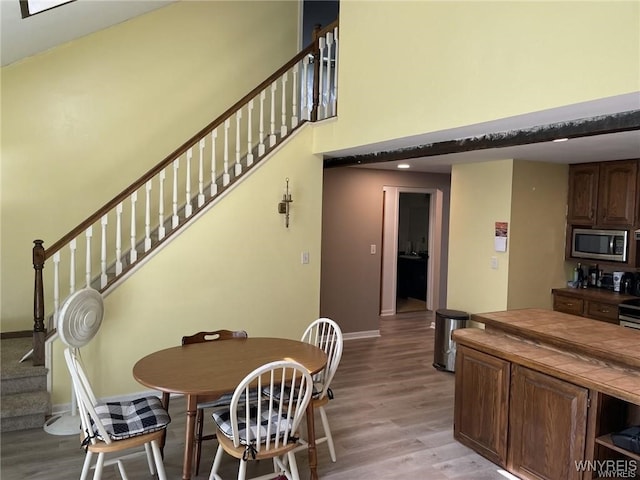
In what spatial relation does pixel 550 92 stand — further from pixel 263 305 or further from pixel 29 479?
pixel 29 479

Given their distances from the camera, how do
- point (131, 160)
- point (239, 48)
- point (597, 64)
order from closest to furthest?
point (597, 64), point (131, 160), point (239, 48)

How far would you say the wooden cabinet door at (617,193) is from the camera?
4684 mm

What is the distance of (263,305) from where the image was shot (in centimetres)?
485

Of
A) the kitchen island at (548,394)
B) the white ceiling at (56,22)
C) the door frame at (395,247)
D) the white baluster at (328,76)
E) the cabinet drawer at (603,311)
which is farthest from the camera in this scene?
the door frame at (395,247)

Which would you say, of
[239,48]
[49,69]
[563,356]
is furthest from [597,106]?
[49,69]

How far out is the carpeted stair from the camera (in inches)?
143

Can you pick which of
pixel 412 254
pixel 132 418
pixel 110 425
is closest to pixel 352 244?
pixel 412 254

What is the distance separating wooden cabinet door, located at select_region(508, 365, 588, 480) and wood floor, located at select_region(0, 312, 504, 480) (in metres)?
0.30

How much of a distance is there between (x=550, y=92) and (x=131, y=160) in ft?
14.2

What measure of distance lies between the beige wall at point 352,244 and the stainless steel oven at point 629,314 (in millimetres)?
2933

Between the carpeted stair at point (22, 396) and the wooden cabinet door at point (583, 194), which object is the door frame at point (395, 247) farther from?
the carpeted stair at point (22, 396)

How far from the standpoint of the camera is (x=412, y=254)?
364 inches

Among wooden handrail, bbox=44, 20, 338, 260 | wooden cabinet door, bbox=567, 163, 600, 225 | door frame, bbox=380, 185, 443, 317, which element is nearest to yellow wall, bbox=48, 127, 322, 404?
wooden handrail, bbox=44, 20, 338, 260

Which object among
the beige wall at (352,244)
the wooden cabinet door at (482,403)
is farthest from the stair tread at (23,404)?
the beige wall at (352,244)
